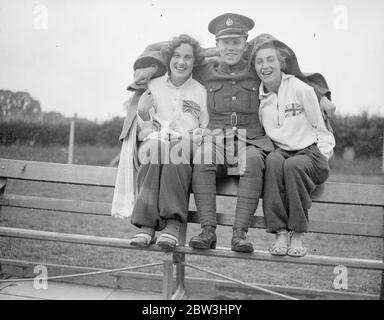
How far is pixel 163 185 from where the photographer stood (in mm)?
2186

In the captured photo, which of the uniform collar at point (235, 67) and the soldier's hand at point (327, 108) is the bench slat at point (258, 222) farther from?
the uniform collar at point (235, 67)

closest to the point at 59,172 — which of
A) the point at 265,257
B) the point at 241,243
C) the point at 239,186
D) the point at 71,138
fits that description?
the point at 239,186

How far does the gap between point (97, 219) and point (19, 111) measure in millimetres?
1789

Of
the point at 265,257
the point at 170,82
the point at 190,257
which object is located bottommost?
the point at 190,257

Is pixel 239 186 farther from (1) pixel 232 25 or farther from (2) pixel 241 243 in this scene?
(1) pixel 232 25

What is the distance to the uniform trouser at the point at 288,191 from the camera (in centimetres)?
212

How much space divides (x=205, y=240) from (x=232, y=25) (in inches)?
51.7

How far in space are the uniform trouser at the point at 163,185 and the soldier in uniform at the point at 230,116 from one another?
77mm

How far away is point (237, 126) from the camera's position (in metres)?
2.49

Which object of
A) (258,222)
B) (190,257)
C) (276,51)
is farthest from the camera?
(190,257)

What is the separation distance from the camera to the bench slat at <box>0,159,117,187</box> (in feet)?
8.91

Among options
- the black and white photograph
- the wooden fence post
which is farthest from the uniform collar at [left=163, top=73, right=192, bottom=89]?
the wooden fence post
